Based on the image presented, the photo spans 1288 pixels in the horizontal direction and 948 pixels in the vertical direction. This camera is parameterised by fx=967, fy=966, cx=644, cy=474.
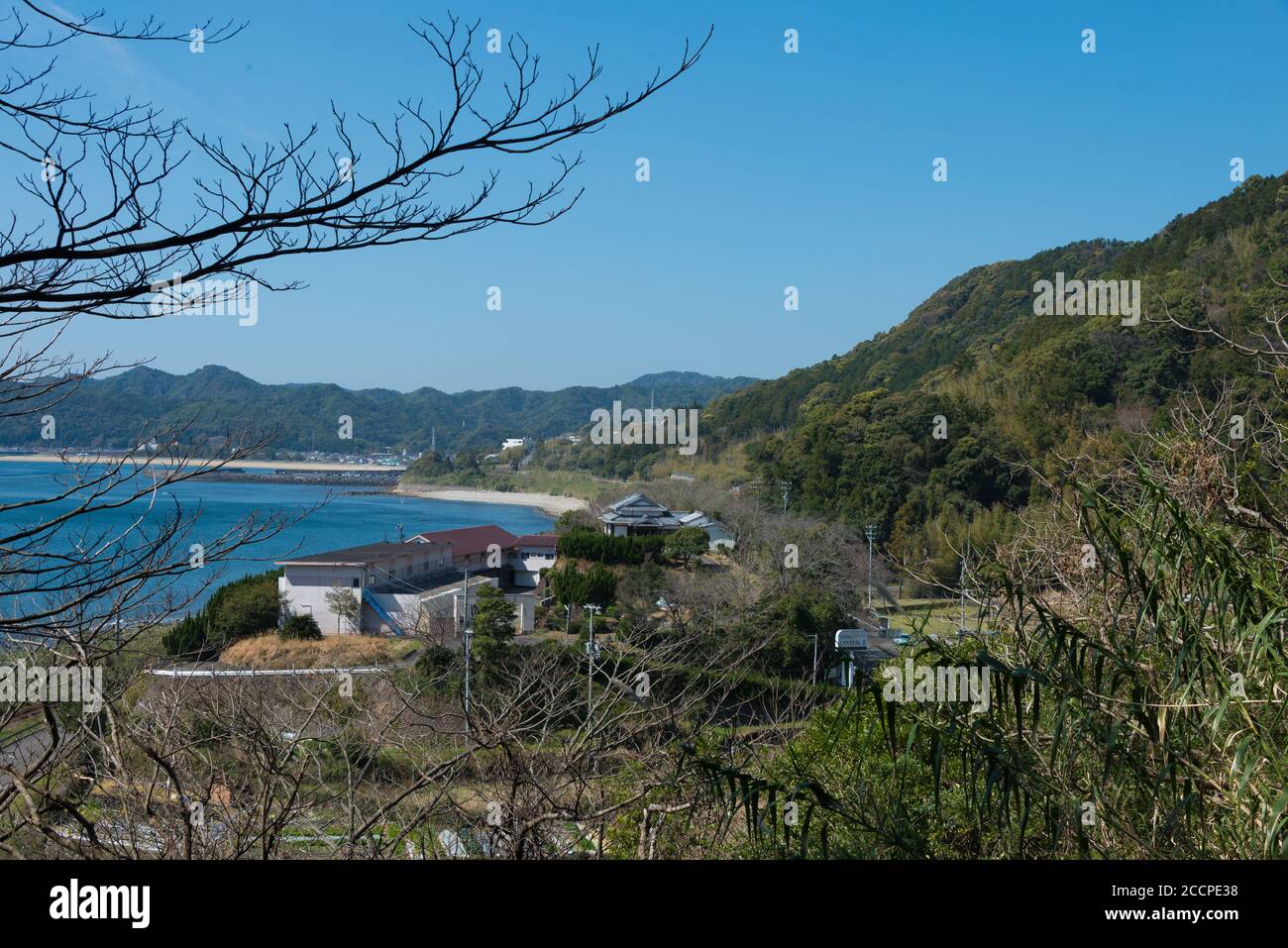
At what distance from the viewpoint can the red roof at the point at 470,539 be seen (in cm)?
2020

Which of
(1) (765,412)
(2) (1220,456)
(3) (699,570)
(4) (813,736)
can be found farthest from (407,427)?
(2) (1220,456)

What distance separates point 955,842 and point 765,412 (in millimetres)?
35426

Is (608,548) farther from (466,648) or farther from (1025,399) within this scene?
(1025,399)

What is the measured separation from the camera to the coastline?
150ft

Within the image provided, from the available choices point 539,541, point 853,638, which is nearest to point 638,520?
point 539,541

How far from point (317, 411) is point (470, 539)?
14063 mm

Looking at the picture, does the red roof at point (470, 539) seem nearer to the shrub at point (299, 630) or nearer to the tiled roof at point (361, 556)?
the tiled roof at point (361, 556)

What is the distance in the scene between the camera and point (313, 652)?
13.7m

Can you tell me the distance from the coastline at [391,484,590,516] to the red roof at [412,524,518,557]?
21.5 m

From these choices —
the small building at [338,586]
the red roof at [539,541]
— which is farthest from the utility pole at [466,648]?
the red roof at [539,541]

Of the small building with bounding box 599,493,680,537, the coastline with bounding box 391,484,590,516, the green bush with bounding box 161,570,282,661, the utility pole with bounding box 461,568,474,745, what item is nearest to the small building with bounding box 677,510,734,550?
the small building with bounding box 599,493,680,537

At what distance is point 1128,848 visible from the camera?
208 cm

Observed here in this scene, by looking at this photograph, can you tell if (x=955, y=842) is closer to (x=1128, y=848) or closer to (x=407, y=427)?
(x=1128, y=848)

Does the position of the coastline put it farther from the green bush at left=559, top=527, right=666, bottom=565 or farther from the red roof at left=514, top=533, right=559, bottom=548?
the green bush at left=559, top=527, right=666, bottom=565
